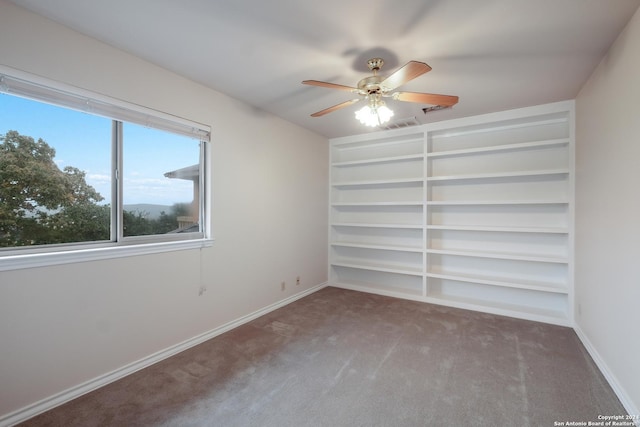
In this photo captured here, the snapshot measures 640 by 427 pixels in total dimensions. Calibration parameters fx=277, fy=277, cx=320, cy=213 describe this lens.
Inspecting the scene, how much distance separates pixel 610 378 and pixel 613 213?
1.19m

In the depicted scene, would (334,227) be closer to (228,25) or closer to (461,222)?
(461,222)

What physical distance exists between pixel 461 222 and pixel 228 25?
345 cm

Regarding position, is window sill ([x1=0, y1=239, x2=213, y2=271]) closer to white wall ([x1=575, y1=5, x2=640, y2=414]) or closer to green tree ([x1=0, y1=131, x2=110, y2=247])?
green tree ([x1=0, y1=131, x2=110, y2=247])

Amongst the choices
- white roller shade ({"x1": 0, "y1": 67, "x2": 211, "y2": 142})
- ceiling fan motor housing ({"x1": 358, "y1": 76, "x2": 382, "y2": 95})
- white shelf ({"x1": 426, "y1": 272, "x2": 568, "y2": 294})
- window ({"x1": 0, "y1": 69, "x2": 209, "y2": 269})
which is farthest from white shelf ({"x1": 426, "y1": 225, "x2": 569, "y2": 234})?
white roller shade ({"x1": 0, "y1": 67, "x2": 211, "y2": 142})

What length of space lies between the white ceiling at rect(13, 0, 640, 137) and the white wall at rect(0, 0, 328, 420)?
202mm

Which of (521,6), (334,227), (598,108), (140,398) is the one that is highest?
(521,6)

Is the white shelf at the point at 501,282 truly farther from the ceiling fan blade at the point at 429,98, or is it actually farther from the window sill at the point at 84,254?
the window sill at the point at 84,254

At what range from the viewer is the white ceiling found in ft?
5.37

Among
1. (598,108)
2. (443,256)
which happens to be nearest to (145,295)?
(443,256)

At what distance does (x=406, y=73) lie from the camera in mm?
1752

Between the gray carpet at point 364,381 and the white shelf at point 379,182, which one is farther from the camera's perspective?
the white shelf at point 379,182

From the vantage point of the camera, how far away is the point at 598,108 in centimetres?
230

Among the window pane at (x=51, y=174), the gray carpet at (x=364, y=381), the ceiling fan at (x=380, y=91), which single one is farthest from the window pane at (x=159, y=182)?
the ceiling fan at (x=380, y=91)

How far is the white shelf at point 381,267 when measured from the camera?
12.7ft
